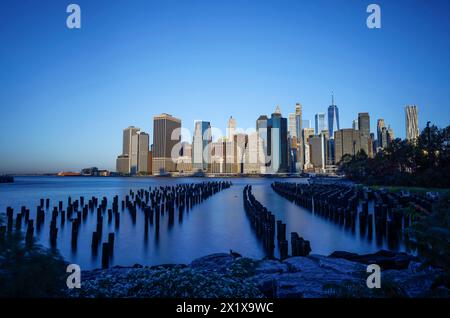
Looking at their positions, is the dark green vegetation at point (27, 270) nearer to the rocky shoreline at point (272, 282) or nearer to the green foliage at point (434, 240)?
the rocky shoreline at point (272, 282)

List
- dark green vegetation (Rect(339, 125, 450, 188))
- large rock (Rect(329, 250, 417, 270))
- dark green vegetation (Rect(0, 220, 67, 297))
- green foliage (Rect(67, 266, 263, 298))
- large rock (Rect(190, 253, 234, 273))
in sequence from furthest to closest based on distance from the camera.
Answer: dark green vegetation (Rect(339, 125, 450, 188)) → large rock (Rect(190, 253, 234, 273)) → large rock (Rect(329, 250, 417, 270)) → green foliage (Rect(67, 266, 263, 298)) → dark green vegetation (Rect(0, 220, 67, 297))

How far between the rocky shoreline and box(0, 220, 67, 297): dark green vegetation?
728mm

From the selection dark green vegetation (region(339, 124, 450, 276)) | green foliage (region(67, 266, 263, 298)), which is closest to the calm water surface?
dark green vegetation (region(339, 124, 450, 276))

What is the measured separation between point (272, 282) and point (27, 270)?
18.3ft

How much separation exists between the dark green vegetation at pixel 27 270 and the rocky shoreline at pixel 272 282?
0.73 meters

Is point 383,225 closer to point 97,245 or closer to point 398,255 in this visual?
point 398,255

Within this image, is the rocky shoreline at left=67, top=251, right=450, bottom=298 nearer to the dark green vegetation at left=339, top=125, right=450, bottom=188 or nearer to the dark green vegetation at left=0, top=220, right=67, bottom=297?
the dark green vegetation at left=0, top=220, right=67, bottom=297

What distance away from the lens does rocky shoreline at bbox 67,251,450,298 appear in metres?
5.11

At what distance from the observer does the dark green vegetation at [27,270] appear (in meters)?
4.35

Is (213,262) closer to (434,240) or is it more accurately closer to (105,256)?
(105,256)

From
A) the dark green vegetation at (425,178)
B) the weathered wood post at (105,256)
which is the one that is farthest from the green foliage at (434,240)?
the weathered wood post at (105,256)
